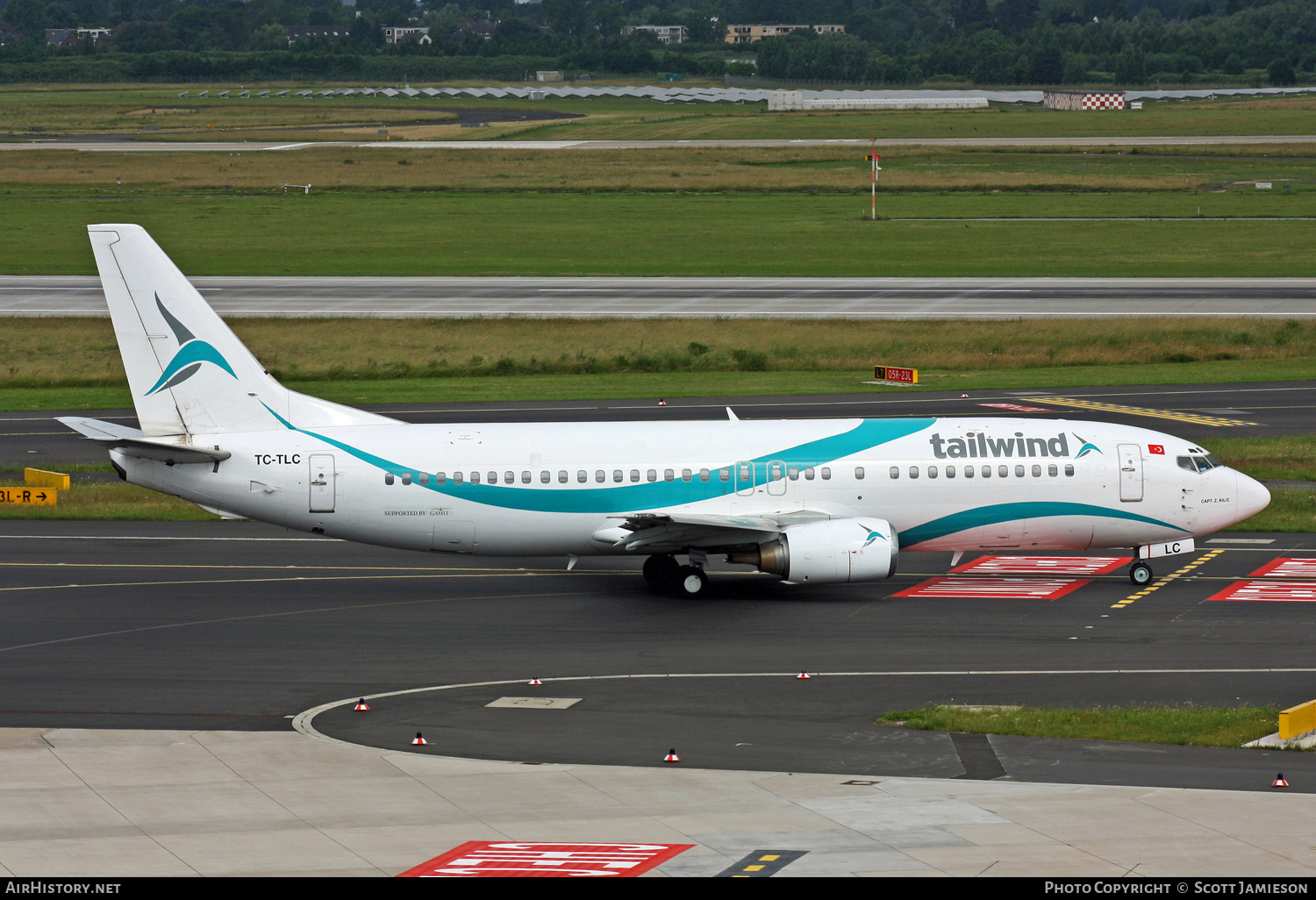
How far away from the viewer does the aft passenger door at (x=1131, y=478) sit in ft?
132

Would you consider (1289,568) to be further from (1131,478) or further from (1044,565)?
(1044,565)

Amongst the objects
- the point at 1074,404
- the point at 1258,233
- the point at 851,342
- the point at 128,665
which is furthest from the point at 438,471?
the point at 1258,233

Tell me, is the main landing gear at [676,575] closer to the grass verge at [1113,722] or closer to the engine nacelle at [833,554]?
the engine nacelle at [833,554]

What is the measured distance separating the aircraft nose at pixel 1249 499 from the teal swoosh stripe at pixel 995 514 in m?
3.77

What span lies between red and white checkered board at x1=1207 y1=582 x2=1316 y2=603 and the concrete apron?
627 inches

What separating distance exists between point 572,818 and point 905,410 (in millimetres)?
44057

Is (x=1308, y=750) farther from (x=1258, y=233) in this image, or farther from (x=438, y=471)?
(x=1258, y=233)

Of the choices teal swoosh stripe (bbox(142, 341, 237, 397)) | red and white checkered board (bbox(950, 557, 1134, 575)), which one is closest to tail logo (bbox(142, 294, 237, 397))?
teal swoosh stripe (bbox(142, 341, 237, 397))

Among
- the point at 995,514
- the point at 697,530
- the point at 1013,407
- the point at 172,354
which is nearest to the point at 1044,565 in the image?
the point at 995,514

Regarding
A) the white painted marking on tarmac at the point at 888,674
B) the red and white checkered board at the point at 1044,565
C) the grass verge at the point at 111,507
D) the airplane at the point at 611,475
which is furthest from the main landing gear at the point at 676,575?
the grass verge at the point at 111,507

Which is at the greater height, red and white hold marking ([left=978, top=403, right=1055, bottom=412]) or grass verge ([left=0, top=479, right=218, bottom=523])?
red and white hold marking ([left=978, top=403, right=1055, bottom=412])

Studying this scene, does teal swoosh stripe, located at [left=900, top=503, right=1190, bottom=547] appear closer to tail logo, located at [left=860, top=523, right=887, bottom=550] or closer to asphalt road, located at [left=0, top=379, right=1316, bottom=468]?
tail logo, located at [left=860, top=523, right=887, bottom=550]

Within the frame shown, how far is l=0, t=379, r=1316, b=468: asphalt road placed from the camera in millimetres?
61594

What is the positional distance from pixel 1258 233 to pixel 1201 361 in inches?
1808
